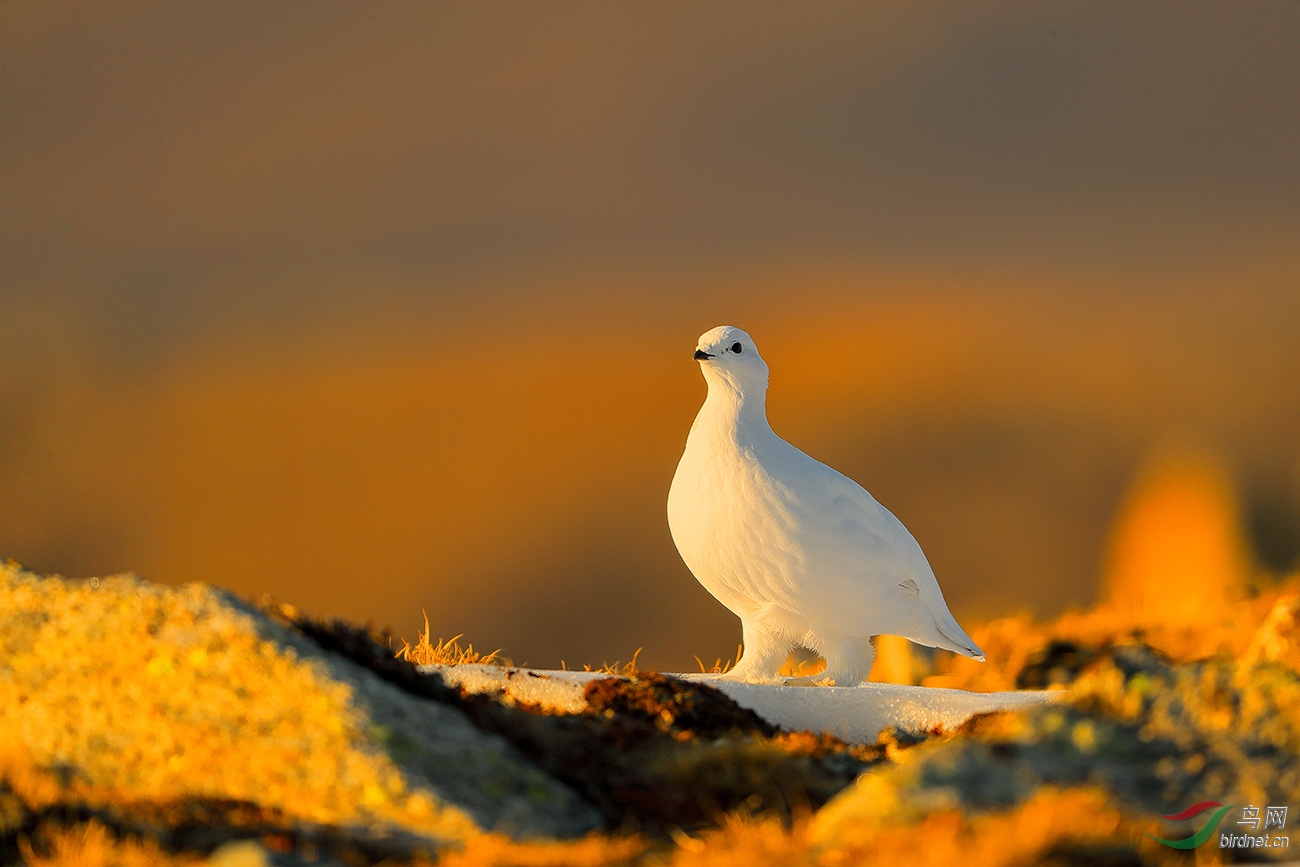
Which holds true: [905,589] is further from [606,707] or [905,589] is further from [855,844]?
[855,844]

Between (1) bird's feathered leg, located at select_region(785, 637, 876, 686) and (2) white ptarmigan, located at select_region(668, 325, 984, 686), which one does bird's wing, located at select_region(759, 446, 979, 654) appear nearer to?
(2) white ptarmigan, located at select_region(668, 325, 984, 686)

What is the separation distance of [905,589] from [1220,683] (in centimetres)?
351

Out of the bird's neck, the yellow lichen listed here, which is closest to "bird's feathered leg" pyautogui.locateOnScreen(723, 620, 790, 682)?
the bird's neck

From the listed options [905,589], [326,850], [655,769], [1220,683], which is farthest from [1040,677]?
[326,850]

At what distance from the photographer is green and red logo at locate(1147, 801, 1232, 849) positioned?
199 inches

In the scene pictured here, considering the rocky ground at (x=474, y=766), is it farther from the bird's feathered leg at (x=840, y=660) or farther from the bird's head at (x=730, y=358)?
the bird's head at (x=730, y=358)

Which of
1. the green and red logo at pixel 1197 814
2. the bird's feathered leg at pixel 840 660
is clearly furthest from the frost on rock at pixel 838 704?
the green and red logo at pixel 1197 814

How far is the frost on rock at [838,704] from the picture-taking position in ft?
28.5

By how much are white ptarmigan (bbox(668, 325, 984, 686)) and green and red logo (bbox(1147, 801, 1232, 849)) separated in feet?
12.7

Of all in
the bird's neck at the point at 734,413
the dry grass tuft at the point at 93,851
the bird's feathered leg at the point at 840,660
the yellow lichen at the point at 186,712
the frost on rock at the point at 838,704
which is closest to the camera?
the dry grass tuft at the point at 93,851

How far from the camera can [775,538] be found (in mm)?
8883

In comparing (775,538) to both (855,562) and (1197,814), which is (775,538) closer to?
(855,562)

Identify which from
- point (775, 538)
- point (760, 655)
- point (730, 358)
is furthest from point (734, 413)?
point (760, 655)

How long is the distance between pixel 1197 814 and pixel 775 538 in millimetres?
4015
